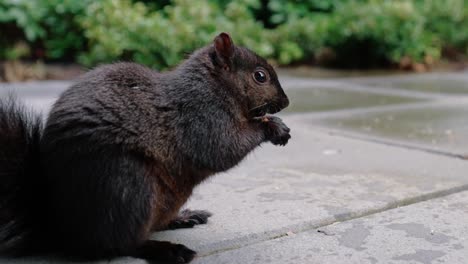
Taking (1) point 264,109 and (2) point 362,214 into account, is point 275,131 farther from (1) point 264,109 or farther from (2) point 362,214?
(2) point 362,214

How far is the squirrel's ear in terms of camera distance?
2.48 meters

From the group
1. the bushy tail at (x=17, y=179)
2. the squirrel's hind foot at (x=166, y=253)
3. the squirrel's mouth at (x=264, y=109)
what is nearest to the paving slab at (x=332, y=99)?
the squirrel's mouth at (x=264, y=109)

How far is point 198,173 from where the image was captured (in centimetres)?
225

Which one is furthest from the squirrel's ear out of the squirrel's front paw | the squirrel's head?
the squirrel's front paw

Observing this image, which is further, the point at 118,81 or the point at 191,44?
the point at 191,44

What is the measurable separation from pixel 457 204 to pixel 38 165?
1.73 meters

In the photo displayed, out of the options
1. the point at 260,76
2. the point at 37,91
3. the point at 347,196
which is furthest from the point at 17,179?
the point at 37,91

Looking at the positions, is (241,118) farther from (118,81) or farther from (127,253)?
(127,253)

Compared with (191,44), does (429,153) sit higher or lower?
lower

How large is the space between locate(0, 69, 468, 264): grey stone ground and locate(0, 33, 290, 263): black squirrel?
0.11 meters

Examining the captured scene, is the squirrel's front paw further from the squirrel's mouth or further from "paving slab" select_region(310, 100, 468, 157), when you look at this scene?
"paving slab" select_region(310, 100, 468, 157)

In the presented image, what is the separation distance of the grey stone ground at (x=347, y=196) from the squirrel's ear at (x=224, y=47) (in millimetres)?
648

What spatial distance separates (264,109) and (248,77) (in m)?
0.16

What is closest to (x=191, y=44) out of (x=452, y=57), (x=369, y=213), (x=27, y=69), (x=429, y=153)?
(x=27, y=69)
